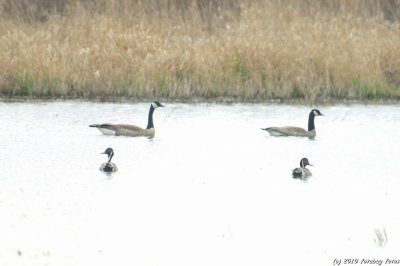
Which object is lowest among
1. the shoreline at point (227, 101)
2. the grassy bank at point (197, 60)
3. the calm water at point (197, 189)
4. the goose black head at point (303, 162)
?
the calm water at point (197, 189)

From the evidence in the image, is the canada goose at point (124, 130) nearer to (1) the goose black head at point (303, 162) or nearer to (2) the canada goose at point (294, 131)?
(2) the canada goose at point (294, 131)

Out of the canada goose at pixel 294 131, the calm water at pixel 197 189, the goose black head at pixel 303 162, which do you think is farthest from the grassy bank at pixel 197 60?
the goose black head at pixel 303 162

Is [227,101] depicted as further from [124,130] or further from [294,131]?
[124,130]

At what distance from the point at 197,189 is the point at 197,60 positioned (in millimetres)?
7508

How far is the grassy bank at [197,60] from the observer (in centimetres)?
1920

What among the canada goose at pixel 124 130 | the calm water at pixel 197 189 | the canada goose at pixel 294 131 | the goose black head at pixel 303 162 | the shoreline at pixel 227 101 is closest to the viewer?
the calm water at pixel 197 189

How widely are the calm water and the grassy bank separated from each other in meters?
0.49

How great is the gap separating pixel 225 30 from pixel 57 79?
3.44 metres

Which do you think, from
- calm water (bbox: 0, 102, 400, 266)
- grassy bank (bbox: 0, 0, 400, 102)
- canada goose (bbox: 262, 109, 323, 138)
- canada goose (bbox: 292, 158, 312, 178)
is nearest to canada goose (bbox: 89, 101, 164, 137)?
calm water (bbox: 0, 102, 400, 266)

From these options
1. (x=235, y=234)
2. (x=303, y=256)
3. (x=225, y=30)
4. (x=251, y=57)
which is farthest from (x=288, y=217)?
(x=225, y=30)

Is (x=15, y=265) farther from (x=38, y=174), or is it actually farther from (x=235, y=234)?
(x=38, y=174)

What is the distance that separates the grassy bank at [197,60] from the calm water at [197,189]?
1.60 feet

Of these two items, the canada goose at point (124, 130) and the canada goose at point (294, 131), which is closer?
the canada goose at point (124, 130)

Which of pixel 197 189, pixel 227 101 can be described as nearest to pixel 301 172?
pixel 197 189
